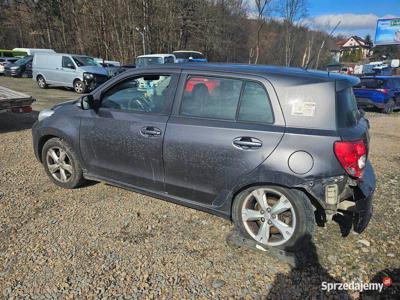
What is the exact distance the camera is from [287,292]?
99.4 inches

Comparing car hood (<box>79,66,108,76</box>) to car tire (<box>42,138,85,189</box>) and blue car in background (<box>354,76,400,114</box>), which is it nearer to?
blue car in background (<box>354,76,400,114</box>)

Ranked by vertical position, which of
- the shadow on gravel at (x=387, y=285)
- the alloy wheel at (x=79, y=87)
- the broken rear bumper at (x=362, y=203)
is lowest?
the shadow on gravel at (x=387, y=285)

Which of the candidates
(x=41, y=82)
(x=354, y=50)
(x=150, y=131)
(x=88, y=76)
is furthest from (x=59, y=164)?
(x=354, y=50)

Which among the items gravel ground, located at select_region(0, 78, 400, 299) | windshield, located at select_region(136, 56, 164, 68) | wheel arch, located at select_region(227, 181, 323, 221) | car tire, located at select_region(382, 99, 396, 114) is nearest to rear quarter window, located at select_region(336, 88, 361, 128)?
wheel arch, located at select_region(227, 181, 323, 221)

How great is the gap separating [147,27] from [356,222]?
3091 cm

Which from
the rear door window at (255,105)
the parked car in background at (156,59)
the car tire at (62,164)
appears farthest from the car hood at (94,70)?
the rear door window at (255,105)

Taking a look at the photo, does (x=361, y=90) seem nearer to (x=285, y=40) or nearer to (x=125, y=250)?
(x=125, y=250)

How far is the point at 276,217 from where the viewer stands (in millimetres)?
2910

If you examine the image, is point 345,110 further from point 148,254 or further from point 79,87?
point 79,87

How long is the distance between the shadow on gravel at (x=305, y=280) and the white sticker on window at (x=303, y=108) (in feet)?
3.63

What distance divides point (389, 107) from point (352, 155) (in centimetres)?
1263

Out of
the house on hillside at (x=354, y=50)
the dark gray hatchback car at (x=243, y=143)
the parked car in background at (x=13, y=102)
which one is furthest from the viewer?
the house on hillside at (x=354, y=50)

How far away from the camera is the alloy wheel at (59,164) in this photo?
4.09 meters

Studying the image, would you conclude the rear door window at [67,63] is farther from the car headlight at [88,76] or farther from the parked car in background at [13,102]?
the parked car in background at [13,102]
